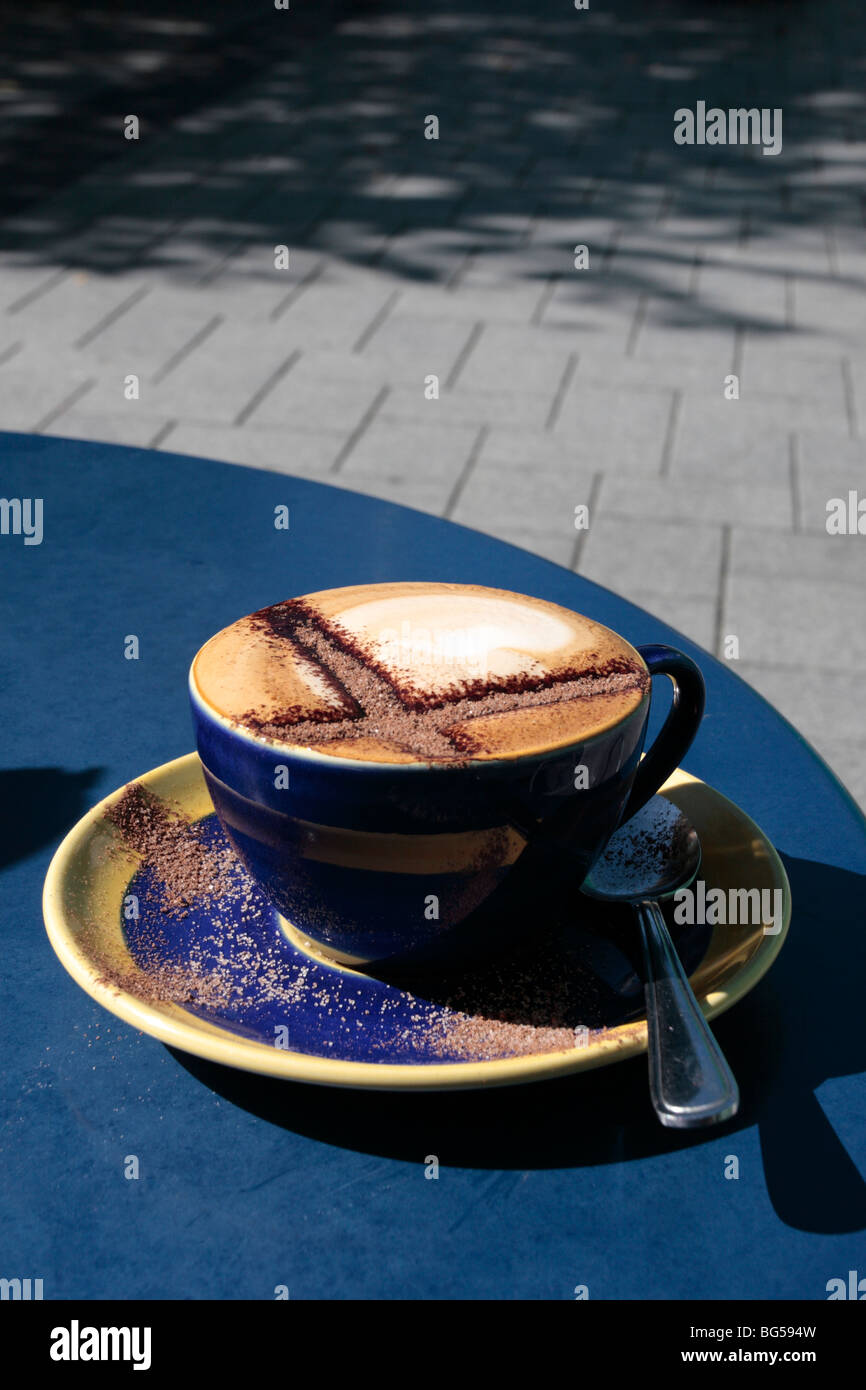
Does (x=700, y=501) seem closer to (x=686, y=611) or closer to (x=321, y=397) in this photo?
(x=686, y=611)

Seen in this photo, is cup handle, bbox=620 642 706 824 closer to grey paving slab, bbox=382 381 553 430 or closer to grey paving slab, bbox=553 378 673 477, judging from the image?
grey paving slab, bbox=553 378 673 477

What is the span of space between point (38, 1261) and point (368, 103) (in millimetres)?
7952

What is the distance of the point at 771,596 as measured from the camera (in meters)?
3.23

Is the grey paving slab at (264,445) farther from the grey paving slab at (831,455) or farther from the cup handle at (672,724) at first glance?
the cup handle at (672,724)

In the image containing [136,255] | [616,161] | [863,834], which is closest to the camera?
[863,834]

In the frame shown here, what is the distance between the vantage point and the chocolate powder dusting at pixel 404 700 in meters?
0.70

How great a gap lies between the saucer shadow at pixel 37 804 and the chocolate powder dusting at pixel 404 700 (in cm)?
Answer: 27

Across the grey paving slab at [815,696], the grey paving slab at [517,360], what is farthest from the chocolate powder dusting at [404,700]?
the grey paving slab at [517,360]

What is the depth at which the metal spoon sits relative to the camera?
657 millimetres

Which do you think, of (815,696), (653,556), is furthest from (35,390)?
(815,696)

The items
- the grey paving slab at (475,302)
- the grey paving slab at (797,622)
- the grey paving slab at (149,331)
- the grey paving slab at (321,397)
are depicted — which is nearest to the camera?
the grey paving slab at (797,622)

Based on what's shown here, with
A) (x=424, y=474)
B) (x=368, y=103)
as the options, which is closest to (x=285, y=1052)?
(x=424, y=474)

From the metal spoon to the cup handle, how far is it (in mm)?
35

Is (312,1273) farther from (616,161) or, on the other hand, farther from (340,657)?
(616,161)
